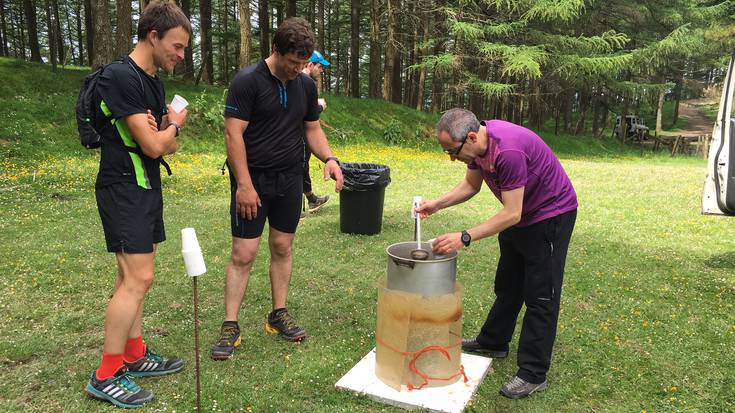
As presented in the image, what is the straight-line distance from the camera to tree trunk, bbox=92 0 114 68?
1158 cm

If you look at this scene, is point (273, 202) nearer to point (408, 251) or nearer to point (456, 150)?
point (408, 251)

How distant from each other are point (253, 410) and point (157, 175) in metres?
1.36

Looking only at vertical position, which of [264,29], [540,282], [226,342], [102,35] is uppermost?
[264,29]

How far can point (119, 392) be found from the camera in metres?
2.73

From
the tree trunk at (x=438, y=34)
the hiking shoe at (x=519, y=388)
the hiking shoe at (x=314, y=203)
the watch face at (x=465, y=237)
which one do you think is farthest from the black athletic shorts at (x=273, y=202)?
the tree trunk at (x=438, y=34)

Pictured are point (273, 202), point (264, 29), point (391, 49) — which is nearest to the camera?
point (273, 202)

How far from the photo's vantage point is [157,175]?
9.07 feet

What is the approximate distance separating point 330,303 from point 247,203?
1.49 meters

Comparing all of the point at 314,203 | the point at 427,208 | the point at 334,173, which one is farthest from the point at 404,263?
the point at 314,203

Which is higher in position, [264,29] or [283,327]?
[264,29]

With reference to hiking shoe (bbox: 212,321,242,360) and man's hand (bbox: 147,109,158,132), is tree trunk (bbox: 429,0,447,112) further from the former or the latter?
man's hand (bbox: 147,109,158,132)

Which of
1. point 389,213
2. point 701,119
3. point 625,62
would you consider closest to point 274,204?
point 389,213

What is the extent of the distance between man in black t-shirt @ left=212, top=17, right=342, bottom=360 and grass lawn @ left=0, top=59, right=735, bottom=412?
395 millimetres

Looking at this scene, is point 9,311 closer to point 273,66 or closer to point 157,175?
point 157,175
